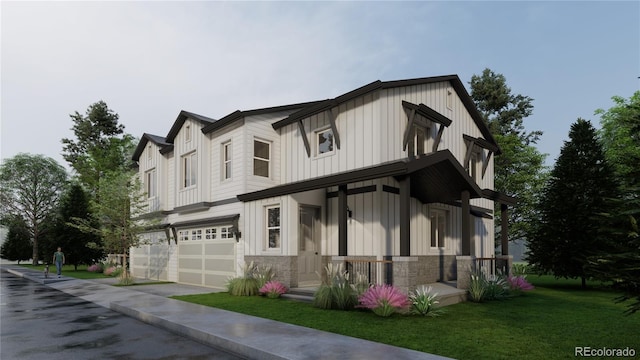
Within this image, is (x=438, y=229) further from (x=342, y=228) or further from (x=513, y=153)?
(x=513, y=153)

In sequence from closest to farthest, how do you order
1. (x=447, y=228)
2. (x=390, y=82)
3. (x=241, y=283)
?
(x=390, y=82)
(x=241, y=283)
(x=447, y=228)

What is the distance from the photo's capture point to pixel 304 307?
432 inches

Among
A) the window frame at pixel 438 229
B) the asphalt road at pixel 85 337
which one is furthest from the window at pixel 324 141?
the asphalt road at pixel 85 337

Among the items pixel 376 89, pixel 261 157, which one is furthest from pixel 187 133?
pixel 376 89

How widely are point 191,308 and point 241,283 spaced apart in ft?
10.2

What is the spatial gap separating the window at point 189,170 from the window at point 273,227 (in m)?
5.67

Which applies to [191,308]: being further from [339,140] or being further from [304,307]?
[339,140]

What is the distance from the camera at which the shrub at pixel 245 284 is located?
13.7 meters

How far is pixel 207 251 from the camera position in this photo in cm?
1756

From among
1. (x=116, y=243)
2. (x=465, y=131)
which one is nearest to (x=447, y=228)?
(x=465, y=131)

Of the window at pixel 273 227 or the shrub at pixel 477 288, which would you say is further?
the window at pixel 273 227

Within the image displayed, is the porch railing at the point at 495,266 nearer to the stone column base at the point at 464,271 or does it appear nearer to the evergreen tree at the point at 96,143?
the stone column base at the point at 464,271

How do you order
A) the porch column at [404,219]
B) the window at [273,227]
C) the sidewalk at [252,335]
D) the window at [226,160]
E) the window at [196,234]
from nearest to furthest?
the sidewalk at [252,335]
the porch column at [404,219]
the window at [273,227]
the window at [226,160]
the window at [196,234]

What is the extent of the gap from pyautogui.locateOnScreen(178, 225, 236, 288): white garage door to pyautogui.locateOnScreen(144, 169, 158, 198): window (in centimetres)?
400
